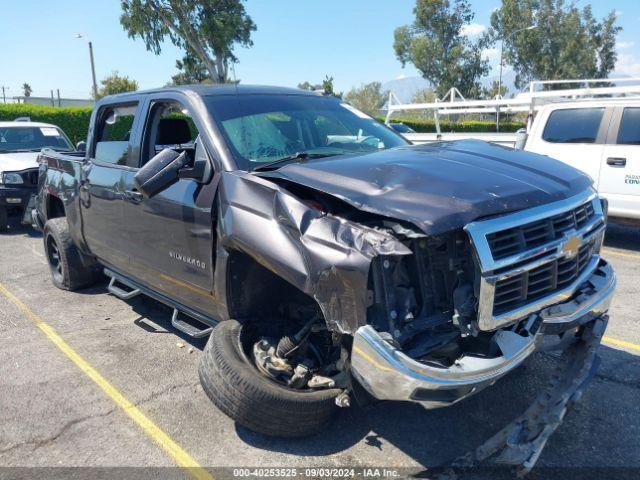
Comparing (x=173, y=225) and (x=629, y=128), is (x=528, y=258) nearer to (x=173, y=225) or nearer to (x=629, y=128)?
(x=173, y=225)

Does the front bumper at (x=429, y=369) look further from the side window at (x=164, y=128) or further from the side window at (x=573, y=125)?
the side window at (x=573, y=125)

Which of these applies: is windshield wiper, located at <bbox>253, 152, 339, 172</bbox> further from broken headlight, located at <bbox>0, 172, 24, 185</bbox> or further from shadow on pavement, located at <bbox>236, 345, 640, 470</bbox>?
broken headlight, located at <bbox>0, 172, 24, 185</bbox>

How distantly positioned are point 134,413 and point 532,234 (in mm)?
2633

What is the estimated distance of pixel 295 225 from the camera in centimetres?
272

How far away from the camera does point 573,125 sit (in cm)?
812

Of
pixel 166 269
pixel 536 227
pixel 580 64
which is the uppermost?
pixel 580 64

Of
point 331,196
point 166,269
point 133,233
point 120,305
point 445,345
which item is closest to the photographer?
point 445,345

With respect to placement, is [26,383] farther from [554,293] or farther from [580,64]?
[580,64]

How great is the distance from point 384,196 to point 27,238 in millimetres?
8648

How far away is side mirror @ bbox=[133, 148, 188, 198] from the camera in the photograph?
130 inches

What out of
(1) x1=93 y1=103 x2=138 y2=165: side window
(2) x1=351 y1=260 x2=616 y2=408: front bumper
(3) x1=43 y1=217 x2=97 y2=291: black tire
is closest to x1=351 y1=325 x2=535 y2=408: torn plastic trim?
(2) x1=351 y1=260 x2=616 y2=408: front bumper

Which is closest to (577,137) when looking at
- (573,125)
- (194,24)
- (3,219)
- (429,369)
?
(573,125)

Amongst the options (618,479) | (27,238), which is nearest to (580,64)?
(27,238)

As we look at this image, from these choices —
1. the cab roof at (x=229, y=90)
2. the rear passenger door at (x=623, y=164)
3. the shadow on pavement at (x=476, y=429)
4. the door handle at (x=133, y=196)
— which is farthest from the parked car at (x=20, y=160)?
the rear passenger door at (x=623, y=164)
